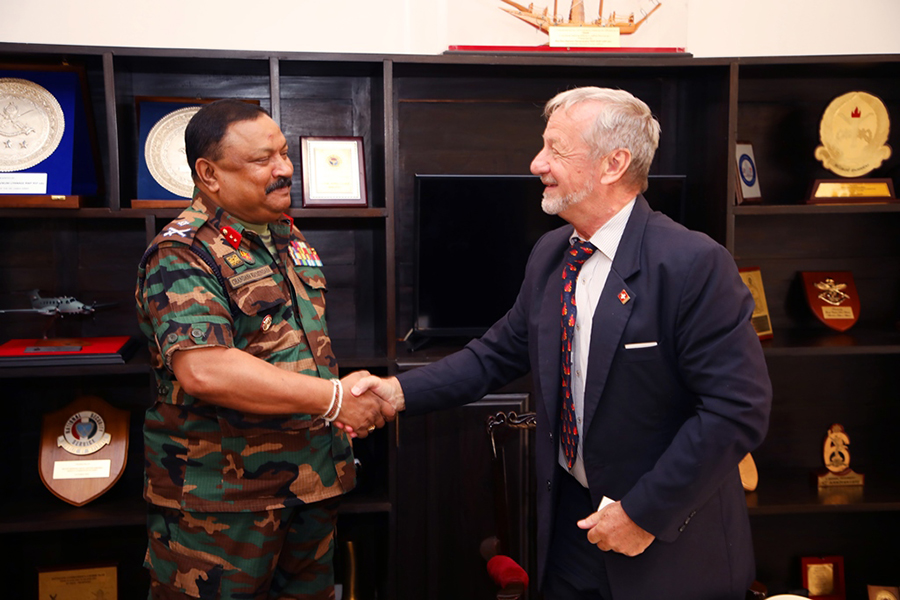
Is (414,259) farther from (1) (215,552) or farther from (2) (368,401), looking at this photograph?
(1) (215,552)

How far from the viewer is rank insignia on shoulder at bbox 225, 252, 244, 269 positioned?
1815mm

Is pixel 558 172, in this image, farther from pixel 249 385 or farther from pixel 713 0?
pixel 713 0

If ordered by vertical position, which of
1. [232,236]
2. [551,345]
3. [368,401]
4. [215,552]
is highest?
[232,236]

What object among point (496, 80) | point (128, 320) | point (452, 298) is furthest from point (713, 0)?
point (128, 320)

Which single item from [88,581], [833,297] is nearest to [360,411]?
[88,581]

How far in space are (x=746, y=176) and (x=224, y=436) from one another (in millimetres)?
2009

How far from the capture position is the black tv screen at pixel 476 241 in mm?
2621

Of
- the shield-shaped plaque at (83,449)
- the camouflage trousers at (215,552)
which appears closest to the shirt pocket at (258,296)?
the camouflage trousers at (215,552)

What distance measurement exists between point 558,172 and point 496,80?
1.24 metres

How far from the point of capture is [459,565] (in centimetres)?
255

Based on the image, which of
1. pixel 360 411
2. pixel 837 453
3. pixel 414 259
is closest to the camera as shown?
pixel 360 411

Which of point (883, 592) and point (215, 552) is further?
point (883, 592)

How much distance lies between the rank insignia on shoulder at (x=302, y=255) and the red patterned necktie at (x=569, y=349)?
778 millimetres

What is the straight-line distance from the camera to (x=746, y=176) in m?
2.69
